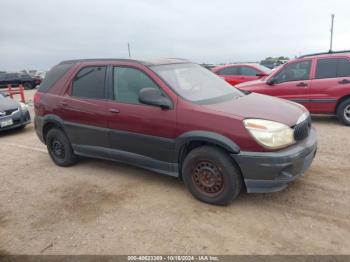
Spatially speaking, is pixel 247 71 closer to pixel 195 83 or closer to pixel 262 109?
pixel 195 83

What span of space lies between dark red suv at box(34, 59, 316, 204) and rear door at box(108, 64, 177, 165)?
0.01 meters

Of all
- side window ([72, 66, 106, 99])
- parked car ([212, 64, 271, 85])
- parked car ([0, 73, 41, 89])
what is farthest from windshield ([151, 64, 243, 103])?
parked car ([0, 73, 41, 89])

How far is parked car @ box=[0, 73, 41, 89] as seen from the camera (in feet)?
87.5

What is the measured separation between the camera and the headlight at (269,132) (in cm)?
320

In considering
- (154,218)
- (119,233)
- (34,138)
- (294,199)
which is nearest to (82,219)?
(119,233)

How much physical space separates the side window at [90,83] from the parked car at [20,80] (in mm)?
24617

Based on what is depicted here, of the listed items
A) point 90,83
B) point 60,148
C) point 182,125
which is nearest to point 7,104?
point 60,148

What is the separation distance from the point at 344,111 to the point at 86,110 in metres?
5.59

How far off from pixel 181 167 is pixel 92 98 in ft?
5.58

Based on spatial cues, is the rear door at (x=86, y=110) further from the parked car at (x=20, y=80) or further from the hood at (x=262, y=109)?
the parked car at (x=20, y=80)

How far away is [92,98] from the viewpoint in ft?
14.7

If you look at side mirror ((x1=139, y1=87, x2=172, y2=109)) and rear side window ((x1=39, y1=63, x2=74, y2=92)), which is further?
rear side window ((x1=39, y1=63, x2=74, y2=92))

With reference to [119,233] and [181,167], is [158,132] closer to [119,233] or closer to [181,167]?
[181,167]

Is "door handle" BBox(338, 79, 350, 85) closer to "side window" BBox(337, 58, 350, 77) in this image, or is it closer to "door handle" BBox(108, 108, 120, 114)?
"side window" BBox(337, 58, 350, 77)
